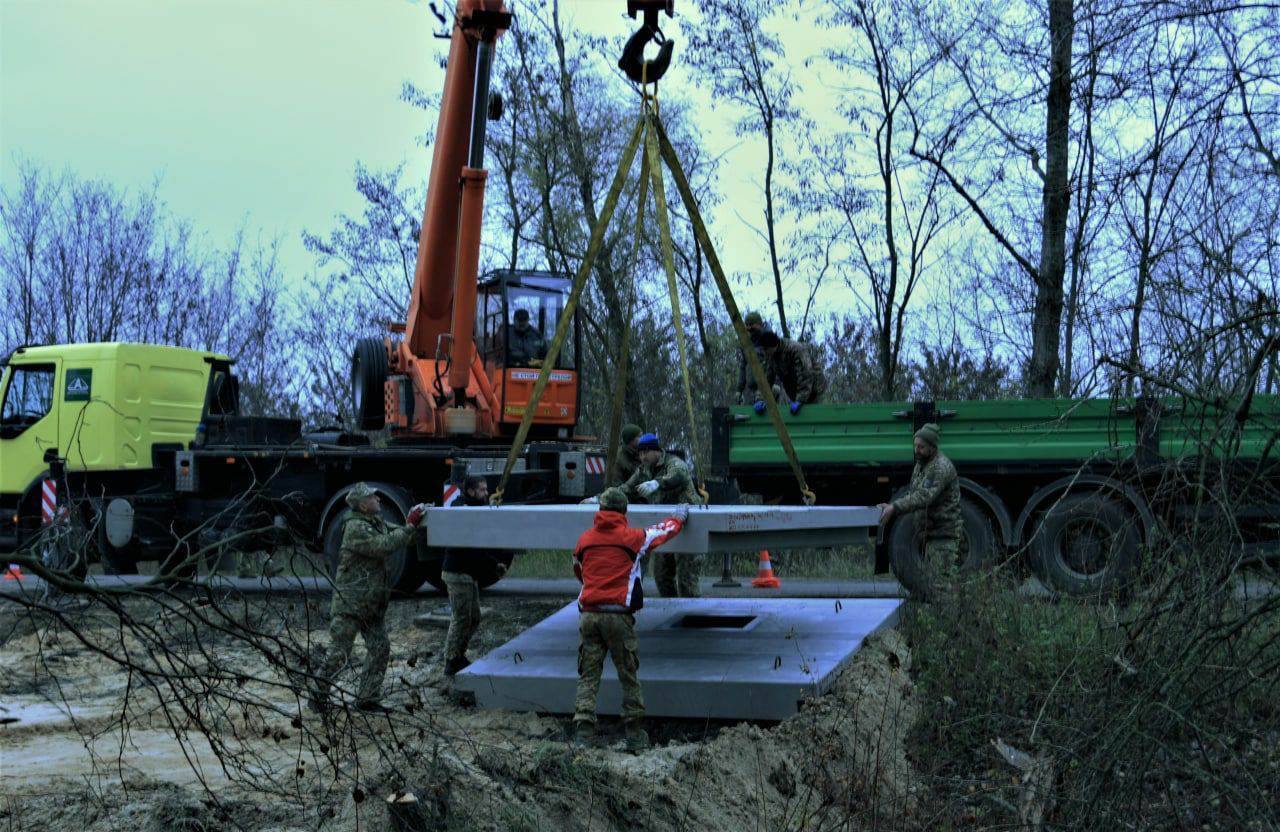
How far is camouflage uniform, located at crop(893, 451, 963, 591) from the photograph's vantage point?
10.4m

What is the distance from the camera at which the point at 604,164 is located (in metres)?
23.5

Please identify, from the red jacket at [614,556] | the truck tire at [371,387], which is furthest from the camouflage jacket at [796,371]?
the red jacket at [614,556]

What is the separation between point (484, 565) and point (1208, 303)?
574 cm

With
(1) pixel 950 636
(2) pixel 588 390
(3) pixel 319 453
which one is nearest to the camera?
(1) pixel 950 636

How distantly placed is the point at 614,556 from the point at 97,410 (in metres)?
9.83

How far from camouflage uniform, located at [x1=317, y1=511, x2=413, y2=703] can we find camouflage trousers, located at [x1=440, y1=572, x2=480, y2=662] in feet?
2.13

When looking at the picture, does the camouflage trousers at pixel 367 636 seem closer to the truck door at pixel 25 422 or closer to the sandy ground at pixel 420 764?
the sandy ground at pixel 420 764

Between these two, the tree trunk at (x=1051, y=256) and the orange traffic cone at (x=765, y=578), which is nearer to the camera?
the orange traffic cone at (x=765, y=578)

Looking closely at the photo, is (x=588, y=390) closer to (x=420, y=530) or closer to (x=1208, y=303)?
(x=420, y=530)

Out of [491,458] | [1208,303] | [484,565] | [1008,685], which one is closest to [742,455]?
[491,458]

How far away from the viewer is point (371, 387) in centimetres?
1561

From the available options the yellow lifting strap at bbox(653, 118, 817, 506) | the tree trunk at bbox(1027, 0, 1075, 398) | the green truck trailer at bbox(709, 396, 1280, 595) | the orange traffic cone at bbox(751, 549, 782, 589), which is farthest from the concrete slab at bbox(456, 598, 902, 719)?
the tree trunk at bbox(1027, 0, 1075, 398)

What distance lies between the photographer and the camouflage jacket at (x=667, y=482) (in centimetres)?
1143

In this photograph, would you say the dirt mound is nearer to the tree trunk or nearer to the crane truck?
the crane truck
